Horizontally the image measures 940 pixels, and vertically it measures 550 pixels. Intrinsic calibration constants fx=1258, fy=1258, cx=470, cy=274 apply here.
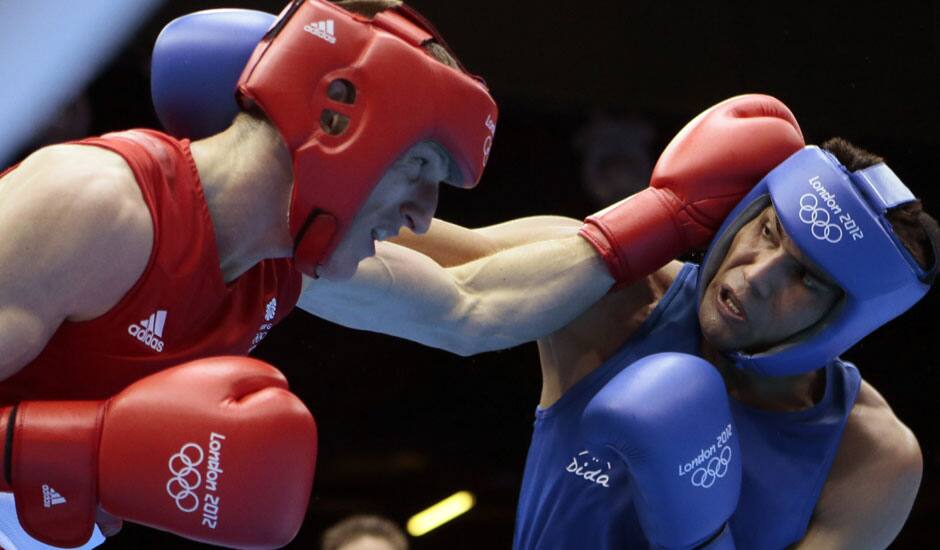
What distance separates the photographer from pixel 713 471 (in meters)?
2.20

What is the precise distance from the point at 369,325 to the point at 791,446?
2.77ft

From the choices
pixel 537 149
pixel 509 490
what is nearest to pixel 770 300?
pixel 537 149

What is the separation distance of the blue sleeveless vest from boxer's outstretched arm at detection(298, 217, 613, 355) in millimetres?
151

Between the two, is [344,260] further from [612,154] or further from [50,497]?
[612,154]

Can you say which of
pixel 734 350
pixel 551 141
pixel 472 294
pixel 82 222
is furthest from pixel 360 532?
pixel 82 222

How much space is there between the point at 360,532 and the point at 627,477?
78.8 inches

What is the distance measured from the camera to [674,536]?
7.28 ft

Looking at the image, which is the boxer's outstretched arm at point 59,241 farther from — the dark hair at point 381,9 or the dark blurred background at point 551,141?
the dark blurred background at point 551,141

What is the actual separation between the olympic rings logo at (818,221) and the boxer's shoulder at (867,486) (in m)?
0.43

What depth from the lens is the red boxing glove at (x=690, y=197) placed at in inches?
93.7

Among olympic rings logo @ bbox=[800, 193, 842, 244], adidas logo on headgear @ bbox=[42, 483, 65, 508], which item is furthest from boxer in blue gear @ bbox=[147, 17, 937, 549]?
adidas logo on headgear @ bbox=[42, 483, 65, 508]

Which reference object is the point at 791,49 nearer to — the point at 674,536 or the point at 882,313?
the point at 882,313

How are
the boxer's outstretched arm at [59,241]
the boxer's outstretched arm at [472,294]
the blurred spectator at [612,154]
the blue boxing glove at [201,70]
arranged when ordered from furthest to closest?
the blurred spectator at [612,154]
the boxer's outstretched arm at [472,294]
the blue boxing glove at [201,70]
the boxer's outstretched arm at [59,241]

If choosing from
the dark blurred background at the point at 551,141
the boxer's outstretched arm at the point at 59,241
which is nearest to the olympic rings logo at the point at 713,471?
the boxer's outstretched arm at the point at 59,241
